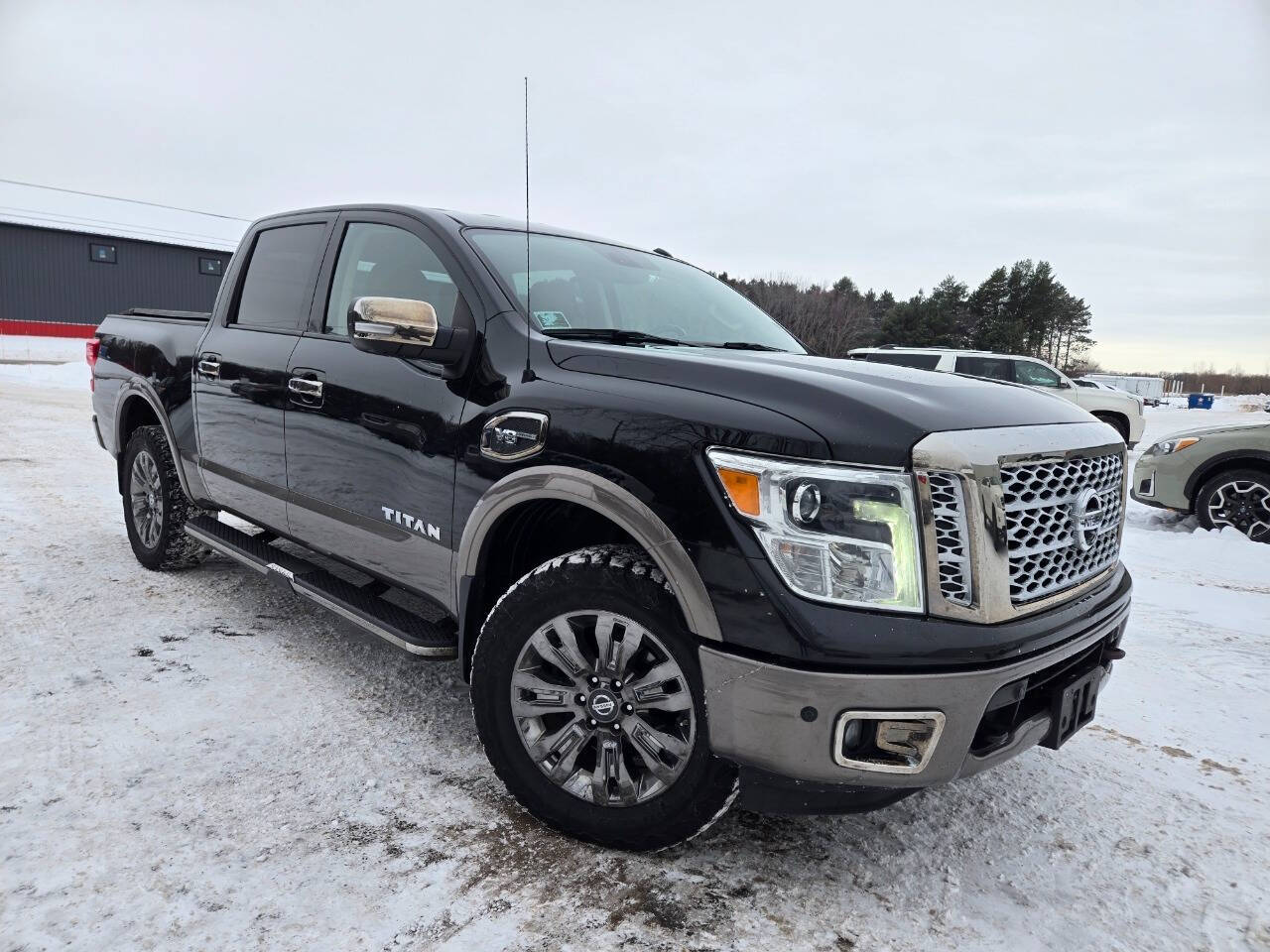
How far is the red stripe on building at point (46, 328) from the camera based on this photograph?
33.8 meters

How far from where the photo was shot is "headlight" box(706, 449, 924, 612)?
190 cm

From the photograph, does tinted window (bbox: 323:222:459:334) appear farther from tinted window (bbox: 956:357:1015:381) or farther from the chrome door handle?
tinted window (bbox: 956:357:1015:381)

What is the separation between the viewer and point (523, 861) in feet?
7.46

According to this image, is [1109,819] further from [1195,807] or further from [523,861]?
[523,861]

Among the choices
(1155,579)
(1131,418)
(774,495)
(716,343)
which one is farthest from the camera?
(1131,418)

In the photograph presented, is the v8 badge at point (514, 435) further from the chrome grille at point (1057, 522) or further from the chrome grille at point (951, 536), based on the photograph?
the chrome grille at point (1057, 522)

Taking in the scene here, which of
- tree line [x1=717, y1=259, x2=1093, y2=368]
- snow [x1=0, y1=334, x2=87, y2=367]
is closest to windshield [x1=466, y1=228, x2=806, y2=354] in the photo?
snow [x1=0, y1=334, x2=87, y2=367]

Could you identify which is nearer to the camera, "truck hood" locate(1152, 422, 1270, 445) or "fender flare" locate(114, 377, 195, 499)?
"fender flare" locate(114, 377, 195, 499)

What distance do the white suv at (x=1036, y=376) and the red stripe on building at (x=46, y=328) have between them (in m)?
33.8

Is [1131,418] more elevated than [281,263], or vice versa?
[281,263]

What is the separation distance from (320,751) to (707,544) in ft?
5.53

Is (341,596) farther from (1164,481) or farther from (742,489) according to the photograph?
(1164,481)

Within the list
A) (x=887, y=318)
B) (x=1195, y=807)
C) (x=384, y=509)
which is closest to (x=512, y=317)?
(x=384, y=509)

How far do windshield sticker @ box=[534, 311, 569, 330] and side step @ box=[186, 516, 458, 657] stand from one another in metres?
1.10
